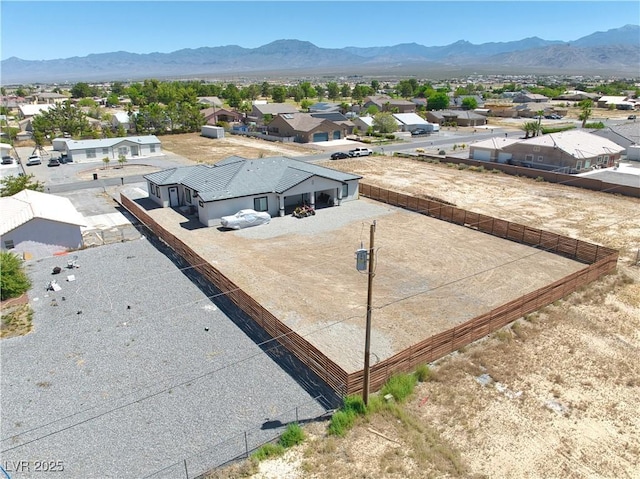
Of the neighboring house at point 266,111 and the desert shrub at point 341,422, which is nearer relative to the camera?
the desert shrub at point 341,422

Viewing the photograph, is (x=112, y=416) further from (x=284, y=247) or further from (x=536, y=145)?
(x=536, y=145)

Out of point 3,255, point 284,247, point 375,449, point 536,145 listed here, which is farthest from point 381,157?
point 375,449

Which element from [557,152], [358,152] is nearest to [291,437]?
[557,152]

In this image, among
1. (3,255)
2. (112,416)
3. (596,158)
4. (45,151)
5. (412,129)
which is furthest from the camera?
(412,129)

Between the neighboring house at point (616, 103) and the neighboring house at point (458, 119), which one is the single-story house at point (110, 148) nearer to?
the neighboring house at point (458, 119)

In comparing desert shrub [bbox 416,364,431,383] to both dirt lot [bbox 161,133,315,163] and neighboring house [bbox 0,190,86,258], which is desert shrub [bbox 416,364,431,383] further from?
dirt lot [bbox 161,133,315,163]

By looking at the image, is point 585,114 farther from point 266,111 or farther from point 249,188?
point 249,188

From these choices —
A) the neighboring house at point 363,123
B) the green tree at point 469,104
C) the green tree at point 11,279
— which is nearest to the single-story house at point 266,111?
the neighboring house at point 363,123

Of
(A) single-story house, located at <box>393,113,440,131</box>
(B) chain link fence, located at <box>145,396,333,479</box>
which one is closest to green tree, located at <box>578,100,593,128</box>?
(A) single-story house, located at <box>393,113,440,131</box>
